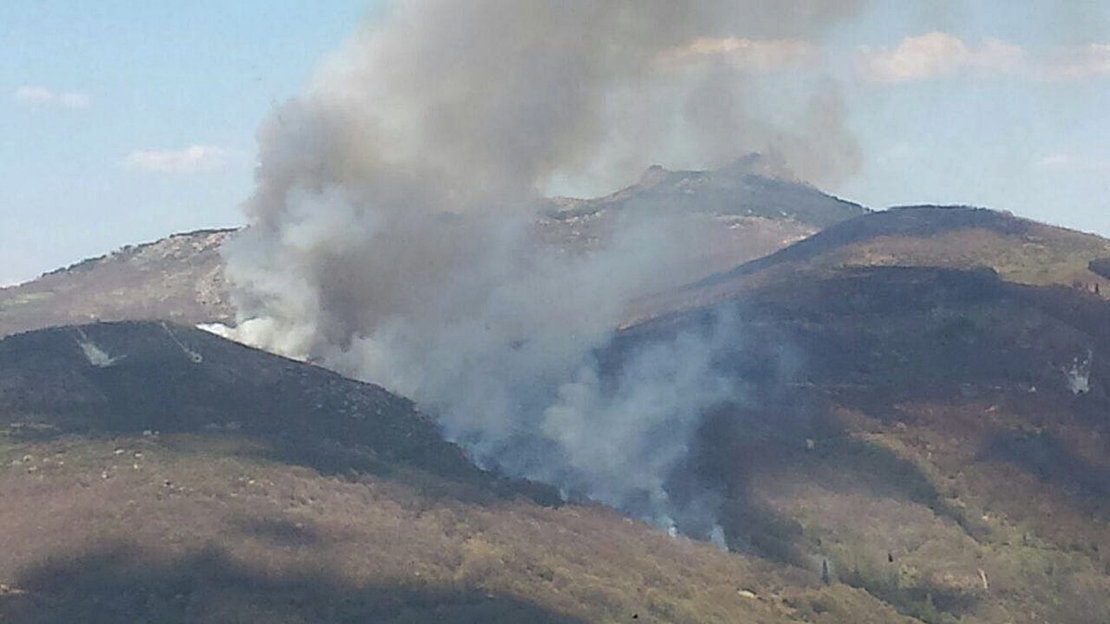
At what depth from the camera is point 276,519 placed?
10619 centimetres

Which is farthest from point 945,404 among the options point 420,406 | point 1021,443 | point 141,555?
point 141,555

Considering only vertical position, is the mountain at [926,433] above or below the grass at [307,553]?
above

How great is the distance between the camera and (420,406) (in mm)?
153500

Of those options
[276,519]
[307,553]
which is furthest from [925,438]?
[307,553]

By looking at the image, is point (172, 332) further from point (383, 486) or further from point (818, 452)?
point (818, 452)

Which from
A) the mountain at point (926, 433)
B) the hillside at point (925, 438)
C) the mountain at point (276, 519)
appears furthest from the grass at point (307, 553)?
the mountain at point (926, 433)

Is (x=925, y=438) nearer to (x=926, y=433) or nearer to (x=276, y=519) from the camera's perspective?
(x=926, y=433)

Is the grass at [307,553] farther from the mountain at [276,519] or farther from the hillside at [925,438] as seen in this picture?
the hillside at [925,438]

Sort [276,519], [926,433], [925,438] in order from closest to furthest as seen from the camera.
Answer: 1. [276,519]
2. [925,438]
3. [926,433]

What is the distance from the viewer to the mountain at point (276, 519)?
94188 millimetres

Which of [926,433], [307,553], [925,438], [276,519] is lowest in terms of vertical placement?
[307,553]

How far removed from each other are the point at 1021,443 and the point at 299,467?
70.1 meters

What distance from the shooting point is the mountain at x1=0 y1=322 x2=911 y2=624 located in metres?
94.2

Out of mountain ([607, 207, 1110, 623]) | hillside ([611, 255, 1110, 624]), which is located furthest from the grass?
mountain ([607, 207, 1110, 623])
